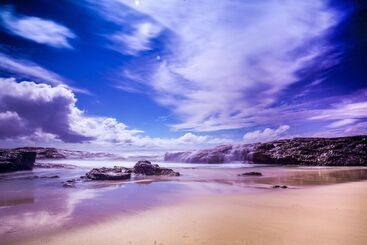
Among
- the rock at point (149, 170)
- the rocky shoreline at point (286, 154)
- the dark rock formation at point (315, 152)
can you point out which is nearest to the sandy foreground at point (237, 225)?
the rock at point (149, 170)

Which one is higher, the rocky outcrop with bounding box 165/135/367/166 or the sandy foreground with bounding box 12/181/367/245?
the rocky outcrop with bounding box 165/135/367/166

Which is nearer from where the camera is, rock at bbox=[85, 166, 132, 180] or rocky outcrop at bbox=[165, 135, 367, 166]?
rock at bbox=[85, 166, 132, 180]

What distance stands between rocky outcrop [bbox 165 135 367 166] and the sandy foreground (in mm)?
17522

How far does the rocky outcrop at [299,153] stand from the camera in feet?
71.0

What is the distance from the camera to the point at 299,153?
2395cm

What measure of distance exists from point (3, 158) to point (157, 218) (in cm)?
1339

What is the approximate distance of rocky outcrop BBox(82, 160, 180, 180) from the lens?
11195 millimetres

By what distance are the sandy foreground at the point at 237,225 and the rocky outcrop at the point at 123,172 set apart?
5921 millimetres

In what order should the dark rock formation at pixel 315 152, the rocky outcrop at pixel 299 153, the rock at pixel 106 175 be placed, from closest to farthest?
the rock at pixel 106 175, the dark rock formation at pixel 315 152, the rocky outcrop at pixel 299 153

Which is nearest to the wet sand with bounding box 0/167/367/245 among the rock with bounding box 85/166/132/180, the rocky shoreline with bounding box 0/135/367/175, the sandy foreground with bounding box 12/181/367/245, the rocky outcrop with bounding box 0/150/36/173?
the sandy foreground with bounding box 12/181/367/245

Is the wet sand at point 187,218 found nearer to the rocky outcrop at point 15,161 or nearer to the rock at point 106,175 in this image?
the rock at point 106,175

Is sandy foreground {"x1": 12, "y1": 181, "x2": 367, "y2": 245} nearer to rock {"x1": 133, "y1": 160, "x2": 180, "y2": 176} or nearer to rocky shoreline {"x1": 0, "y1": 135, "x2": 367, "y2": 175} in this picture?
rock {"x1": 133, "y1": 160, "x2": 180, "y2": 176}

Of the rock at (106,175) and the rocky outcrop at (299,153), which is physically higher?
the rocky outcrop at (299,153)

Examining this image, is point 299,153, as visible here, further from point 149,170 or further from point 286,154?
point 149,170
